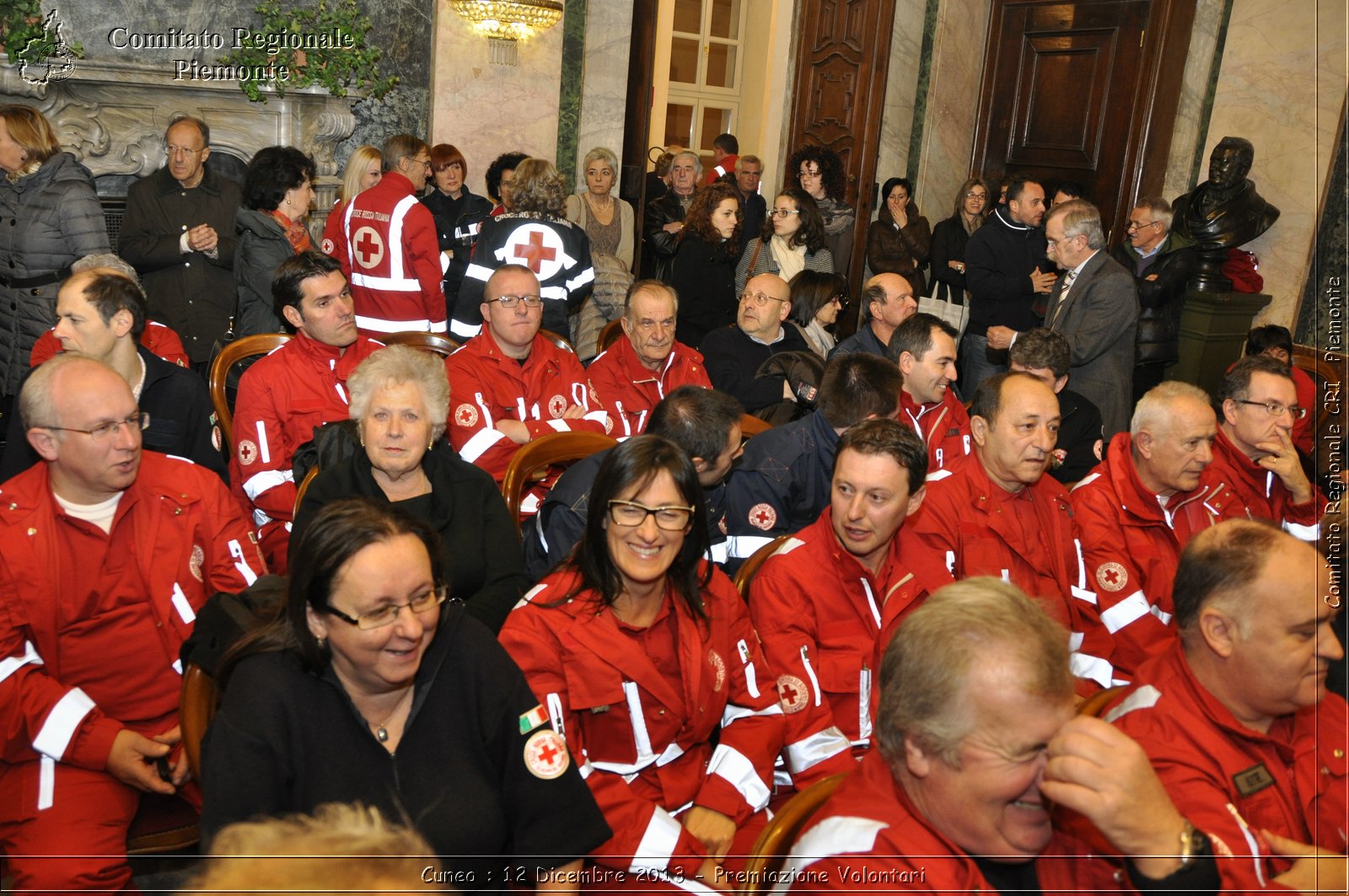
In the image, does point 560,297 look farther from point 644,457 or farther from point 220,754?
point 220,754

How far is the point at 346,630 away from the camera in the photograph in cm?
181

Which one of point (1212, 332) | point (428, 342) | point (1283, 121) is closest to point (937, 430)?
point (428, 342)

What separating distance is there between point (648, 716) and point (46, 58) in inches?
260

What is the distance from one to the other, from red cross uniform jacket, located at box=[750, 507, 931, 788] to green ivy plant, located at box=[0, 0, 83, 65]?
6.35 meters

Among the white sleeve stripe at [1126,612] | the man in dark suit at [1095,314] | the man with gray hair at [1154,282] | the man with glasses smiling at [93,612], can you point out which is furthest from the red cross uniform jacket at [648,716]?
the man with gray hair at [1154,282]

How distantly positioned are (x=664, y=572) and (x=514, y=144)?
261 inches

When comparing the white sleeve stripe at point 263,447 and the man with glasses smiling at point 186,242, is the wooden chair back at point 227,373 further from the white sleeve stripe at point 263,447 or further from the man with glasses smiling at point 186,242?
the man with glasses smiling at point 186,242

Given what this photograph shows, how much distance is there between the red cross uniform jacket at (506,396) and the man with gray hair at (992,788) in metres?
2.26

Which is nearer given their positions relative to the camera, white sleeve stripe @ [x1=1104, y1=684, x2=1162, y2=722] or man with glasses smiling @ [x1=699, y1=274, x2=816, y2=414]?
white sleeve stripe @ [x1=1104, y1=684, x2=1162, y2=722]

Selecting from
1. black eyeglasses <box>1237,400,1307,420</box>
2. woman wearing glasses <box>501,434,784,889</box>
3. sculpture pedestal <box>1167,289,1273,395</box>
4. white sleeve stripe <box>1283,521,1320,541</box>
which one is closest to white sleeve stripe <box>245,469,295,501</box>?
woman wearing glasses <box>501,434,784,889</box>

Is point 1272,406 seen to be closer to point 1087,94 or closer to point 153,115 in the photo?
point 1087,94

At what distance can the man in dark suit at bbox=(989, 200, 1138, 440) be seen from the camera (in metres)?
5.01

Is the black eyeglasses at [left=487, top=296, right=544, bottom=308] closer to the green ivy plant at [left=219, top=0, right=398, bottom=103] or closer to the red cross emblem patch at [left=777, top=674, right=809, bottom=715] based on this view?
the red cross emblem patch at [left=777, top=674, right=809, bottom=715]

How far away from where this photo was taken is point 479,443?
12.2 ft
